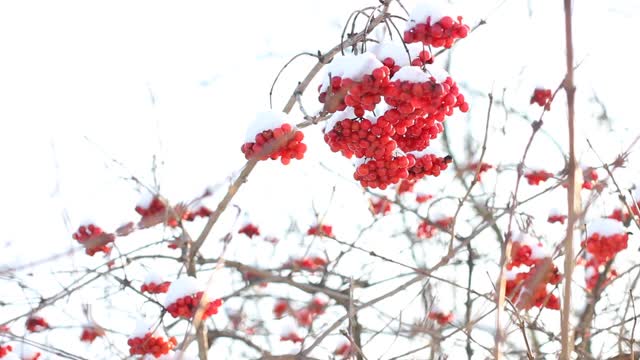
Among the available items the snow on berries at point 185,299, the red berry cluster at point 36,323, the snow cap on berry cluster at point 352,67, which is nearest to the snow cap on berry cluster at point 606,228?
the snow on berries at point 185,299

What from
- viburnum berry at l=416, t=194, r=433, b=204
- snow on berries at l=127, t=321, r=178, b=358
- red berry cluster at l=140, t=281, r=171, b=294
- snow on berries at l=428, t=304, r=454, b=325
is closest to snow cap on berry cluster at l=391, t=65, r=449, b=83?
snow on berries at l=127, t=321, r=178, b=358

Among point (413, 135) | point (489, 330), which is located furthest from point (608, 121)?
point (489, 330)

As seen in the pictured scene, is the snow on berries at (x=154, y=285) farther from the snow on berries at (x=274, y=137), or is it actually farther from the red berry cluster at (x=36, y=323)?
the snow on berries at (x=274, y=137)

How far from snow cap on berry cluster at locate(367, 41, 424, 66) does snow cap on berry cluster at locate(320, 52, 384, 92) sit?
118 mm

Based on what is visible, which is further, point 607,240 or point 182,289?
point 607,240

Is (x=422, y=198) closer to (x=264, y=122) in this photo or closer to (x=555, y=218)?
(x=555, y=218)

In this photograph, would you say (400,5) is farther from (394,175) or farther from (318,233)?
(318,233)

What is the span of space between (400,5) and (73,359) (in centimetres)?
206

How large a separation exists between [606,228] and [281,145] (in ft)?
8.72

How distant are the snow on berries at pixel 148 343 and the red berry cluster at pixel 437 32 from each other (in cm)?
223

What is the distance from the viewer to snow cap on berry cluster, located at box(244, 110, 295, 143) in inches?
96.3

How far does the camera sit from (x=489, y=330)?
1636 millimetres

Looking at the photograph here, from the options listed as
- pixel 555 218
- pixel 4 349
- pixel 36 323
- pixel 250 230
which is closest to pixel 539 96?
pixel 555 218

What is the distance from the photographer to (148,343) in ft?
13.0
